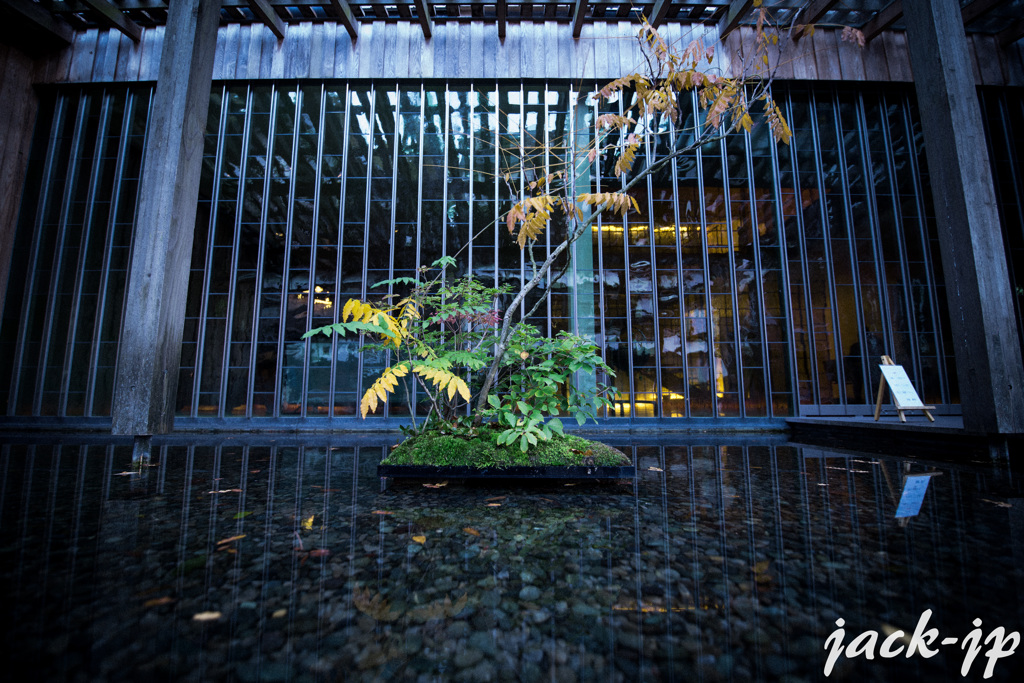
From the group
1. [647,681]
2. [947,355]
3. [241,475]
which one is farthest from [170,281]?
[947,355]

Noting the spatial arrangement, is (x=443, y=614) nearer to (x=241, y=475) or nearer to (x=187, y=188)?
(x=241, y=475)

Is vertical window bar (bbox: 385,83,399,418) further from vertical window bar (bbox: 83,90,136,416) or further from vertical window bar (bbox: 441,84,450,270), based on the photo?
vertical window bar (bbox: 83,90,136,416)

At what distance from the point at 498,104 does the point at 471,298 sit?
293 inches

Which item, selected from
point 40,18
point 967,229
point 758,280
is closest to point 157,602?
point 967,229

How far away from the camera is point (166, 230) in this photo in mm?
4465

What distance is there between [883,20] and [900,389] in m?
8.02

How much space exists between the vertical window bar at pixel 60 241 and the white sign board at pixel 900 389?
1578 cm

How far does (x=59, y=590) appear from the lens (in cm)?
144

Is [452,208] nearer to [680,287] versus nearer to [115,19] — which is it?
[680,287]

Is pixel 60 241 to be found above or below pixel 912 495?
above

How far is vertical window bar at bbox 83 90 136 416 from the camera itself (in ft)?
28.2

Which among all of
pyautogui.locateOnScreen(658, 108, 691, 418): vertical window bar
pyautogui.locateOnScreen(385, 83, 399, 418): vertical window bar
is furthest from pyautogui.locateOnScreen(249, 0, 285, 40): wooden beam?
pyautogui.locateOnScreen(658, 108, 691, 418): vertical window bar

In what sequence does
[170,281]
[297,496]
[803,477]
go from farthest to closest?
[170,281], [803,477], [297,496]

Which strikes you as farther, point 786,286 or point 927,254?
point 927,254
